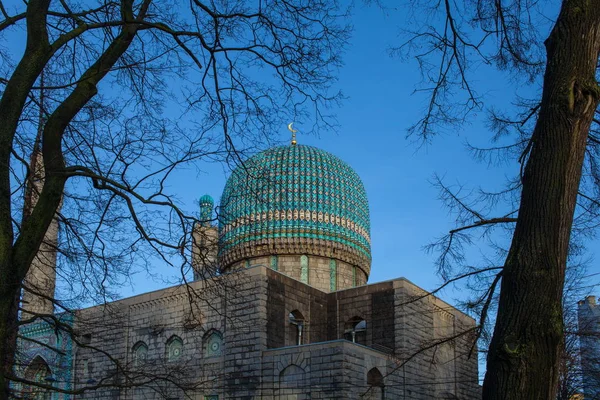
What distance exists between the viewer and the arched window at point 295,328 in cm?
2154

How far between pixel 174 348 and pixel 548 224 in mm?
19294

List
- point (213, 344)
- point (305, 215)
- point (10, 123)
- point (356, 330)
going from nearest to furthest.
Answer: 1. point (10, 123)
2. point (213, 344)
3. point (356, 330)
4. point (305, 215)

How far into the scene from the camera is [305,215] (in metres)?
24.8

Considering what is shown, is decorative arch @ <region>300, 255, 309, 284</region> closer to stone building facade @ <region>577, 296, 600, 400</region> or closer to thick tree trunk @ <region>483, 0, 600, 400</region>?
stone building facade @ <region>577, 296, 600, 400</region>

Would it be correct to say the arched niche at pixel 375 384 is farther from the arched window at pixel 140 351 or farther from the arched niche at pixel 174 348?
the arched window at pixel 140 351

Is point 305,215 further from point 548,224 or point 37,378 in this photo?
point 548,224

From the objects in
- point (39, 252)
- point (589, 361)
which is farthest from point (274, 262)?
point (39, 252)

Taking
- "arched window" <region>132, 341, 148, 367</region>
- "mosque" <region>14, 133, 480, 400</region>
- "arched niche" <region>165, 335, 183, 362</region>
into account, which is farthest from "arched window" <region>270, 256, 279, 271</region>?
"arched window" <region>132, 341, 148, 367</region>

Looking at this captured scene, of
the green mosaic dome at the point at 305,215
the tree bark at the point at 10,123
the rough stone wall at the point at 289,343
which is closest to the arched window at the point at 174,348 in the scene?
the rough stone wall at the point at 289,343

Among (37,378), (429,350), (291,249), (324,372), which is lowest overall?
(324,372)

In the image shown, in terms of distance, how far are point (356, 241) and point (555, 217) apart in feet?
70.1

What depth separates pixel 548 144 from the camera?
15.0ft

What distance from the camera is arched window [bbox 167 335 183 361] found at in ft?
72.6

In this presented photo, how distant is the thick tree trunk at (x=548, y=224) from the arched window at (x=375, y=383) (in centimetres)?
1546
